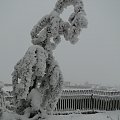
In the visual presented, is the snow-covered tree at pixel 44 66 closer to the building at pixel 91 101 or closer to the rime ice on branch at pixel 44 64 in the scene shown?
the rime ice on branch at pixel 44 64

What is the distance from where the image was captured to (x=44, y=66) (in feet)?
18.5

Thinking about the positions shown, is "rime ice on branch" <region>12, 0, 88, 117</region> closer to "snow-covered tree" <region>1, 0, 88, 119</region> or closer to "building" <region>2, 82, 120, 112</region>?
"snow-covered tree" <region>1, 0, 88, 119</region>

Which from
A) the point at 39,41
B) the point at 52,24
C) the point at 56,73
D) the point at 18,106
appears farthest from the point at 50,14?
the point at 18,106

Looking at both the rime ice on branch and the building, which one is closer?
the rime ice on branch

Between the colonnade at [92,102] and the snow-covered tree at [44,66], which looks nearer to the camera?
the snow-covered tree at [44,66]

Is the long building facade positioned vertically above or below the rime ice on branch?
below

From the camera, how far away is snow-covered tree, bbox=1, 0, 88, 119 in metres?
5.60

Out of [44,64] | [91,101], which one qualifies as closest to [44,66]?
[44,64]

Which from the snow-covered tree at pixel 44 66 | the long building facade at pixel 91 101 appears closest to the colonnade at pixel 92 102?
the long building facade at pixel 91 101

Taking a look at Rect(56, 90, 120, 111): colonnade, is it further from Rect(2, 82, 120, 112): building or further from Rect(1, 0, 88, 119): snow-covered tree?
Rect(1, 0, 88, 119): snow-covered tree

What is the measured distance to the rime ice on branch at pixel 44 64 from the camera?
560cm

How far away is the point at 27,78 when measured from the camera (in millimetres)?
5539

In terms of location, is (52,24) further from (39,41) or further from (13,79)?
(13,79)

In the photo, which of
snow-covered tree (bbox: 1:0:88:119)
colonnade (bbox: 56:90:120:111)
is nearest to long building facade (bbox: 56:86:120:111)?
colonnade (bbox: 56:90:120:111)
